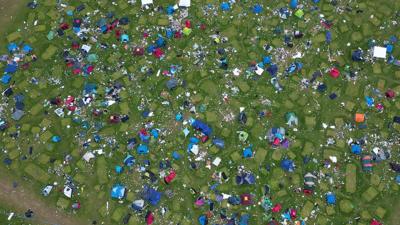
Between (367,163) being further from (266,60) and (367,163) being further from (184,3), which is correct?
(184,3)

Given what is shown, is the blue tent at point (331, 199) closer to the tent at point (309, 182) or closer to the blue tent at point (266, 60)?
the tent at point (309, 182)

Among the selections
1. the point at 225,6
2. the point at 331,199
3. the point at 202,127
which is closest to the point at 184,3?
the point at 225,6

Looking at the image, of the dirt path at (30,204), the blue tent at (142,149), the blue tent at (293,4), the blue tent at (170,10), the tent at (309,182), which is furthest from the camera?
the blue tent at (170,10)

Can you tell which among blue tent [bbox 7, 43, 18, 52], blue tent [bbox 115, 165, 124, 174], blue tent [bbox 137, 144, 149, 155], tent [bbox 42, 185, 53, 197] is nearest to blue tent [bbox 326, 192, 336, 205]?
blue tent [bbox 137, 144, 149, 155]

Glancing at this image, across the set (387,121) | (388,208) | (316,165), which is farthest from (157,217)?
(387,121)

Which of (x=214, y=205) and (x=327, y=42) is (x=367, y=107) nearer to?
(x=327, y=42)

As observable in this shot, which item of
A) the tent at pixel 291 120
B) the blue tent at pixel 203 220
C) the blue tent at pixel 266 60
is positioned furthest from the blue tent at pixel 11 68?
the tent at pixel 291 120
